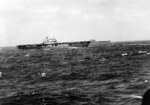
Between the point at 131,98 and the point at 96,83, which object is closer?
the point at 131,98

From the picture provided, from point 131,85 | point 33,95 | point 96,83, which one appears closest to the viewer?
point 33,95

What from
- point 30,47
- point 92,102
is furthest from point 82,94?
point 30,47

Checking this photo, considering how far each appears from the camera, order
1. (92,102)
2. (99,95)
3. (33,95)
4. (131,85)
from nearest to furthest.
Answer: (92,102) → (99,95) → (33,95) → (131,85)

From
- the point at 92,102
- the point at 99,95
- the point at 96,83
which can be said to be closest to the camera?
the point at 92,102

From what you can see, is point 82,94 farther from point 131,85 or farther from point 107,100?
point 131,85

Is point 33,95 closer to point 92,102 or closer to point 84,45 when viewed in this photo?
point 92,102

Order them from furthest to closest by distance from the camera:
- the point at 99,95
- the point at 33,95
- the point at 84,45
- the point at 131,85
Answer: the point at 84,45 < the point at 131,85 < the point at 33,95 < the point at 99,95

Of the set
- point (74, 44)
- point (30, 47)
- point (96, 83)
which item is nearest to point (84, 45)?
point (74, 44)

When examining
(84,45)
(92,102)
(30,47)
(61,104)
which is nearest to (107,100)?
(92,102)

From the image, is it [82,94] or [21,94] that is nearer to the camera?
[82,94]
